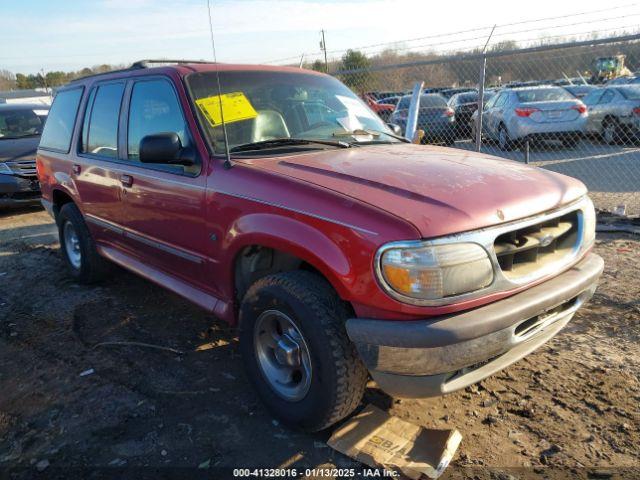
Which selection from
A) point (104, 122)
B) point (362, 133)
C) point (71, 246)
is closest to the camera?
point (362, 133)

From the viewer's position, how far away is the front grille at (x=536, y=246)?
2426mm

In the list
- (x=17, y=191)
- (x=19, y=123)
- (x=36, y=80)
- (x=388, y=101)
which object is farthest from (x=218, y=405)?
(x=36, y=80)

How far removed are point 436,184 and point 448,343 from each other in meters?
0.84

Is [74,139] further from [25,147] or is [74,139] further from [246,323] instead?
[25,147]

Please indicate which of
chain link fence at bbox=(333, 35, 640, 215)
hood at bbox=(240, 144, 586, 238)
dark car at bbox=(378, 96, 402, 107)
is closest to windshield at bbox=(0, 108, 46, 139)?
chain link fence at bbox=(333, 35, 640, 215)

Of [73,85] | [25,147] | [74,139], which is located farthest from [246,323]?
[25,147]

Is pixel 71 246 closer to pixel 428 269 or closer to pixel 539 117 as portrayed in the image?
pixel 428 269

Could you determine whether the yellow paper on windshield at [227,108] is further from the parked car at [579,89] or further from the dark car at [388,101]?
the dark car at [388,101]

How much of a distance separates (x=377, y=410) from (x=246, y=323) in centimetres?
87

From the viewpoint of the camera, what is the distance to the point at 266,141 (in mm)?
3248

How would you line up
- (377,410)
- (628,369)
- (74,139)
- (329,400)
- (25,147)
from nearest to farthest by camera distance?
(329,400)
(377,410)
(628,369)
(74,139)
(25,147)

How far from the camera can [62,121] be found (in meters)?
5.01

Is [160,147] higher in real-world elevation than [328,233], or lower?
higher

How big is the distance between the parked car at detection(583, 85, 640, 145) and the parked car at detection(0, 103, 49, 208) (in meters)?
12.0
